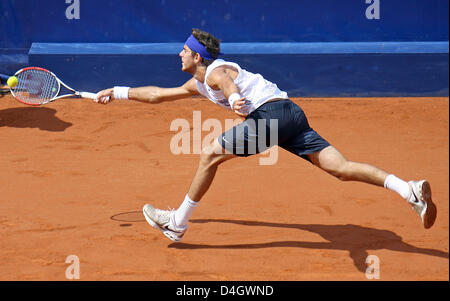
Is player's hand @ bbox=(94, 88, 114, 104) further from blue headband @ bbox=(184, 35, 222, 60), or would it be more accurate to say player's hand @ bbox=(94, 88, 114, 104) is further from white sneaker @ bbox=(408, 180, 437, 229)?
white sneaker @ bbox=(408, 180, 437, 229)

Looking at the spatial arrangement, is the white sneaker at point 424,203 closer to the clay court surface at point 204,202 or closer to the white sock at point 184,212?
the clay court surface at point 204,202

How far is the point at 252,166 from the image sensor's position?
21.6 feet

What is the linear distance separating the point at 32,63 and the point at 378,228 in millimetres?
6304

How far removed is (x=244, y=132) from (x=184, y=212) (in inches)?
26.0

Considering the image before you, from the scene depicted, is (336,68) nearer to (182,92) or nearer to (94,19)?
(94,19)

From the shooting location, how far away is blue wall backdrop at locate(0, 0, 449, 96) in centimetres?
965

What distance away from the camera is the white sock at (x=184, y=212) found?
4.32 m

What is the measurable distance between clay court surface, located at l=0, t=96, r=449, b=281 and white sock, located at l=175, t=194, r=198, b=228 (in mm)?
178

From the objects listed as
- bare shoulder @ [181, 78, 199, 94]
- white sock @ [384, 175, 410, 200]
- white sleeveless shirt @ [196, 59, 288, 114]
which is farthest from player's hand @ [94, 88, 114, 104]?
white sock @ [384, 175, 410, 200]

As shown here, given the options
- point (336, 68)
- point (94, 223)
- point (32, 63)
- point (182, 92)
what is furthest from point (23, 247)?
point (336, 68)

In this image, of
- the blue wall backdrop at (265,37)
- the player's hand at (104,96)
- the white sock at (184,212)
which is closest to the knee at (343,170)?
the white sock at (184,212)

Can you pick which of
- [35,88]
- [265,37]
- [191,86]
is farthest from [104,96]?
[265,37]

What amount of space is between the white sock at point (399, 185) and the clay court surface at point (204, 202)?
1.54 feet

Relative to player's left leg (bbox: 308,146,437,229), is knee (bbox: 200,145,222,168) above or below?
above
